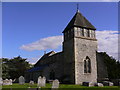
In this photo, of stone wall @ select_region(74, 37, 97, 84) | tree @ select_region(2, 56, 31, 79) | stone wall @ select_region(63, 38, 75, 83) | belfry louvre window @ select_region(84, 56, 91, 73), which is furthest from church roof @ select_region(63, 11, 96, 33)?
tree @ select_region(2, 56, 31, 79)

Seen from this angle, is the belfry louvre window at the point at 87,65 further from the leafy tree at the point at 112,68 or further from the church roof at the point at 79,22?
the church roof at the point at 79,22

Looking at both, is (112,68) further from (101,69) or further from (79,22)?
(79,22)

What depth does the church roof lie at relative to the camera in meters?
28.2

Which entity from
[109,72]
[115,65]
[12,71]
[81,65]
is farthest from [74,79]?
[12,71]

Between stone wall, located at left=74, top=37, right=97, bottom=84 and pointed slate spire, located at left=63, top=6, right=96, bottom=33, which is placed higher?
pointed slate spire, located at left=63, top=6, right=96, bottom=33

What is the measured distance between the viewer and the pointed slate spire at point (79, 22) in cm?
2816

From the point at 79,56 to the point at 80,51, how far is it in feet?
2.62

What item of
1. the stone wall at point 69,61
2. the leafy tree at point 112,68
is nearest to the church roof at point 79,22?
the stone wall at point 69,61

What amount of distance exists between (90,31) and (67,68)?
22.8ft

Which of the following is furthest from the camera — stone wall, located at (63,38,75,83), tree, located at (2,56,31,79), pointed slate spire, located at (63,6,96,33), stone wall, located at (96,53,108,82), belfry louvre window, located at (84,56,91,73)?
tree, located at (2,56,31,79)

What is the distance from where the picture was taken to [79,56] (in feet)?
88.2

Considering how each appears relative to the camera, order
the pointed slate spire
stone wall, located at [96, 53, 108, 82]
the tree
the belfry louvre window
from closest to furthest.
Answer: the belfry louvre window < the pointed slate spire < stone wall, located at [96, 53, 108, 82] < the tree

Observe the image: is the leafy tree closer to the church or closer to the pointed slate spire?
the church

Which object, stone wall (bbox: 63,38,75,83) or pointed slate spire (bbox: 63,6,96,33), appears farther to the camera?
pointed slate spire (bbox: 63,6,96,33)
